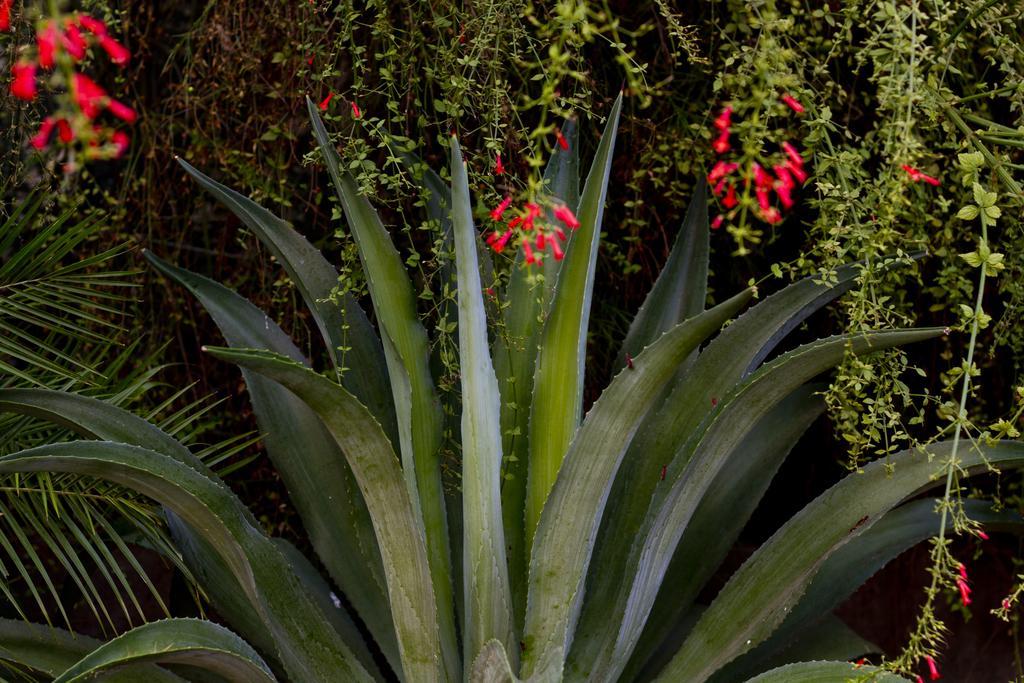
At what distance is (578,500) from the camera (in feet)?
4.08

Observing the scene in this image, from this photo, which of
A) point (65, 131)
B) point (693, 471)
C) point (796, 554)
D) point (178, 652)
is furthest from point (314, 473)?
point (65, 131)

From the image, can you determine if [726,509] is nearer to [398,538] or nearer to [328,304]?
[398,538]

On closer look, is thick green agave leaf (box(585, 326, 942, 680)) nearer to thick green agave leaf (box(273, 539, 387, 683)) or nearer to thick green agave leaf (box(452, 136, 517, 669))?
thick green agave leaf (box(452, 136, 517, 669))

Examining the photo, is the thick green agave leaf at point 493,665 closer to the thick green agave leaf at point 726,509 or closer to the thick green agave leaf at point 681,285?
the thick green agave leaf at point 726,509

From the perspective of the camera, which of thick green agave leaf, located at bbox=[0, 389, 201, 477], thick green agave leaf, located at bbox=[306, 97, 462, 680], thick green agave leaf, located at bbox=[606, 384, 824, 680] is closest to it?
thick green agave leaf, located at bbox=[0, 389, 201, 477]

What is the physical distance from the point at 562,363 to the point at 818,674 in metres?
0.48

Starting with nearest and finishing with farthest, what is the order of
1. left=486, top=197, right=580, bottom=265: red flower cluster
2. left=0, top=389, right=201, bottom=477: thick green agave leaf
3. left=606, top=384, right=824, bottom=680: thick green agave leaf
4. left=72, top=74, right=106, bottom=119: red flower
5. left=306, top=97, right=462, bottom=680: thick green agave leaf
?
left=72, top=74, right=106, bottom=119: red flower → left=486, top=197, right=580, bottom=265: red flower cluster → left=0, top=389, right=201, bottom=477: thick green agave leaf → left=306, top=97, right=462, bottom=680: thick green agave leaf → left=606, top=384, right=824, bottom=680: thick green agave leaf

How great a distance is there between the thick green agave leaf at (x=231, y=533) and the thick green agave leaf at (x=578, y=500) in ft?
0.89

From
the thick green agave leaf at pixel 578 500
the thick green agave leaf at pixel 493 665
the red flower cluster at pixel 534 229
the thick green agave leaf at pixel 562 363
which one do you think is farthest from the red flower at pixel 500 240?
the thick green agave leaf at pixel 493 665

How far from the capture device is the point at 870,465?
51.8 inches

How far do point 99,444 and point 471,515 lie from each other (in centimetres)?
43

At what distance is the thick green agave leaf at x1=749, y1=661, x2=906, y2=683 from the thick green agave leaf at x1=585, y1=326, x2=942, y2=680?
0.13 m

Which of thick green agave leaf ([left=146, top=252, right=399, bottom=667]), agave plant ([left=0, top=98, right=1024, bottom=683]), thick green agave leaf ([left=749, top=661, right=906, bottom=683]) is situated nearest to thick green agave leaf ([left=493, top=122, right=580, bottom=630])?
agave plant ([left=0, top=98, right=1024, bottom=683])

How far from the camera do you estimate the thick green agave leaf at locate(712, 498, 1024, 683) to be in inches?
56.4
